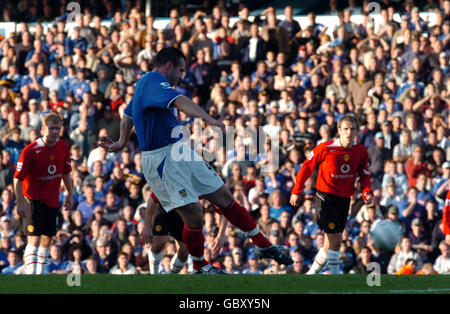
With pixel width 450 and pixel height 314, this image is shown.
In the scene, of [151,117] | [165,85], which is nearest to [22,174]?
[151,117]

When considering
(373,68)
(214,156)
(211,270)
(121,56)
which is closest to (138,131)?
(211,270)

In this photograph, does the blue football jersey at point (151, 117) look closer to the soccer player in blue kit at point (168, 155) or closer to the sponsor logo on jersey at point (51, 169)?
the soccer player in blue kit at point (168, 155)

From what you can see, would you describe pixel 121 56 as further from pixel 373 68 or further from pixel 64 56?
pixel 373 68

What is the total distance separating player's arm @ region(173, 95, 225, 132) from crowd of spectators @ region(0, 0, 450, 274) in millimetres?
5342

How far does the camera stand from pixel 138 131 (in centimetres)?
951

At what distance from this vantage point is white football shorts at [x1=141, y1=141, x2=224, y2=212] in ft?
30.7

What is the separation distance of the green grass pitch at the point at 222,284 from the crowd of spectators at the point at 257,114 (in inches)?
185

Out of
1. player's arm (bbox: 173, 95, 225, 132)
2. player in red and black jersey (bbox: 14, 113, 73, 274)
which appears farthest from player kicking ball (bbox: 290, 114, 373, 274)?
player's arm (bbox: 173, 95, 225, 132)

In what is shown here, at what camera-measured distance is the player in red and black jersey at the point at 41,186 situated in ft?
39.0

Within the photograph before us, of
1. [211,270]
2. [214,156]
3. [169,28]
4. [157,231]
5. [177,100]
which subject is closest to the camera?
[177,100]

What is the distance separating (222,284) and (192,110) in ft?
5.27

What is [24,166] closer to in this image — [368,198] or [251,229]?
[251,229]

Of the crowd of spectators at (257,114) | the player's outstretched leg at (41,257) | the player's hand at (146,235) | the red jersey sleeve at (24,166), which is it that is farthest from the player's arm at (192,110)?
the crowd of spectators at (257,114)
